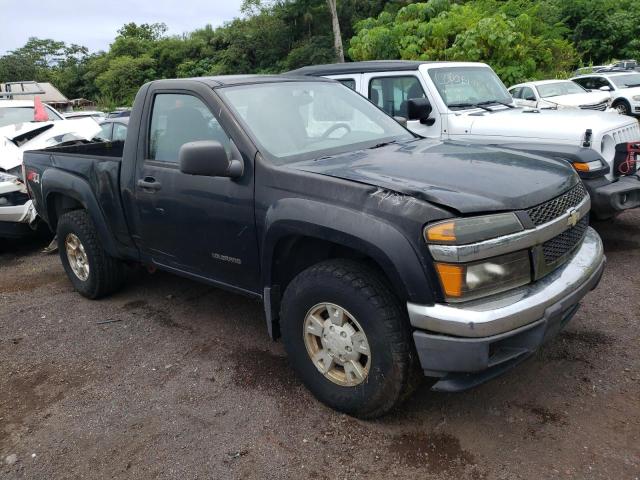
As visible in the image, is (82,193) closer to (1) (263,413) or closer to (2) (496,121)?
(1) (263,413)

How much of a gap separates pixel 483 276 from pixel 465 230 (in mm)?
237

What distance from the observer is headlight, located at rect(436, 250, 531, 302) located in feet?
Result: 7.96

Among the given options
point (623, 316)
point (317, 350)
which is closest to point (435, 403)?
point (317, 350)

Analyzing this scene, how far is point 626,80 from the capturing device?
16578 mm

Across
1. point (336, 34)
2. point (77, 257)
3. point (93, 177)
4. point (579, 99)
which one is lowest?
point (77, 257)

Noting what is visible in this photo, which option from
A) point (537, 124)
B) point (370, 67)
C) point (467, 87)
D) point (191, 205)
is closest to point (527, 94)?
point (467, 87)

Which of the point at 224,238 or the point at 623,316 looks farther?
the point at 623,316

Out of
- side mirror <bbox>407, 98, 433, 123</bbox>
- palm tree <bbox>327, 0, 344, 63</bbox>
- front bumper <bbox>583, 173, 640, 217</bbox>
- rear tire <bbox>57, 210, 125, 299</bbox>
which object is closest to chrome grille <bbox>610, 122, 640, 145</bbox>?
front bumper <bbox>583, 173, 640, 217</bbox>

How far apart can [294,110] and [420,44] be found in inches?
652

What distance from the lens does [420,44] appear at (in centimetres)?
1870

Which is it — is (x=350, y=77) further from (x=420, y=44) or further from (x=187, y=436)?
(x=420, y=44)

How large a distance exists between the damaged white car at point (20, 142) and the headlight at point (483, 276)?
569 centimetres

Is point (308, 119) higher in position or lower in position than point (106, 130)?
higher

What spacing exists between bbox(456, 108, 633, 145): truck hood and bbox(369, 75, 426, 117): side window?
596 mm
